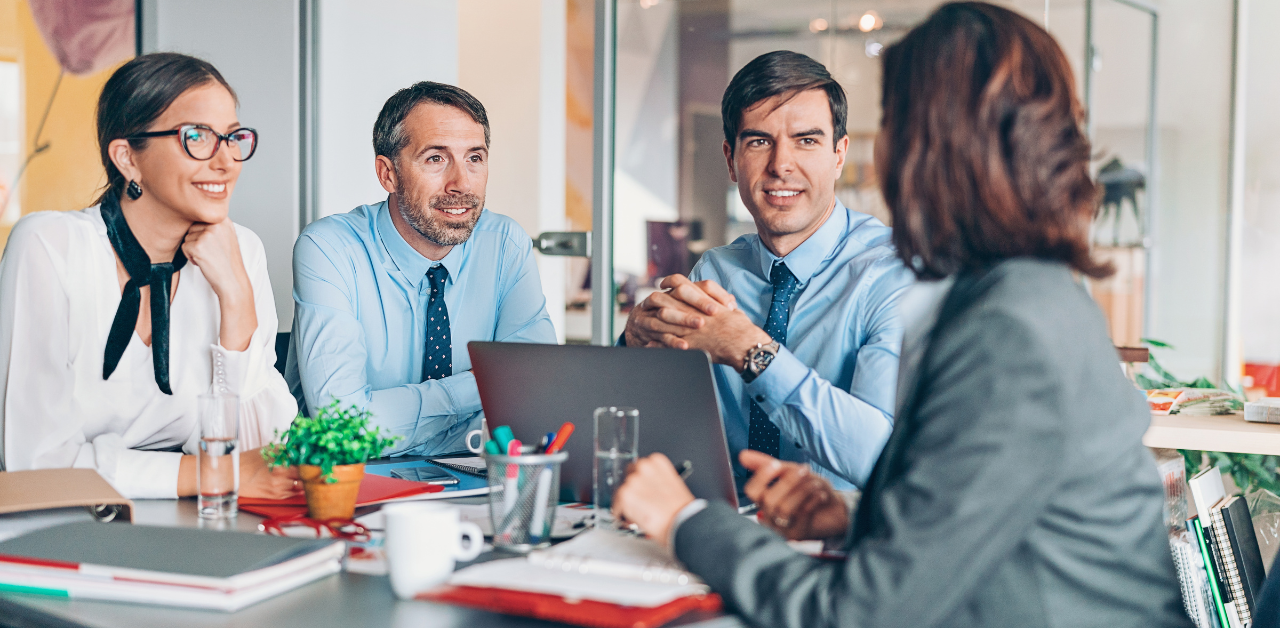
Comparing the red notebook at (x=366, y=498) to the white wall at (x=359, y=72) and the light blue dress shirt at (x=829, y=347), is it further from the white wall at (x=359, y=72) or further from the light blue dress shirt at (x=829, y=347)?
the white wall at (x=359, y=72)

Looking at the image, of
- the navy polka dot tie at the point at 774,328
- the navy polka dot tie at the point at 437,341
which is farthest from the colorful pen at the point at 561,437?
the navy polka dot tie at the point at 437,341

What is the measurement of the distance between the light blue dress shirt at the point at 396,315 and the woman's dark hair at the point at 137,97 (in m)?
0.50

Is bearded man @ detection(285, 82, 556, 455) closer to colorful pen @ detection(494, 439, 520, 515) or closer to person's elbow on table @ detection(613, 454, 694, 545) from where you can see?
colorful pen @ detection(494, 439, 520, 515)

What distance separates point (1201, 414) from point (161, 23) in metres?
3.14

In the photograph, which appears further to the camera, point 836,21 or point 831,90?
point 836,21

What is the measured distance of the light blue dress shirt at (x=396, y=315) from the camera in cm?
216

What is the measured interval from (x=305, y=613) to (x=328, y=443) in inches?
15.2

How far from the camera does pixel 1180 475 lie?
2.29m

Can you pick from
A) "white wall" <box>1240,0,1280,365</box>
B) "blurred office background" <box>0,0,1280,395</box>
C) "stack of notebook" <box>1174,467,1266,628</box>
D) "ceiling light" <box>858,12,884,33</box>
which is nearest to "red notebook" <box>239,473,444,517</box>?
"stack of notebook" <box>1174,467,1266,628</box>

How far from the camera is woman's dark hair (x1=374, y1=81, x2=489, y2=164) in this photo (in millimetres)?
2520

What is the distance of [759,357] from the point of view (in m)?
1.67

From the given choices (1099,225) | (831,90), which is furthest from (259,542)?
(1099,225)

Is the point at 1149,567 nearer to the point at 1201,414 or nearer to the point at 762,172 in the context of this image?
the point at 762,172

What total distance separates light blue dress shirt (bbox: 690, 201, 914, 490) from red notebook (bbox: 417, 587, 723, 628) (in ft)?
2.38
